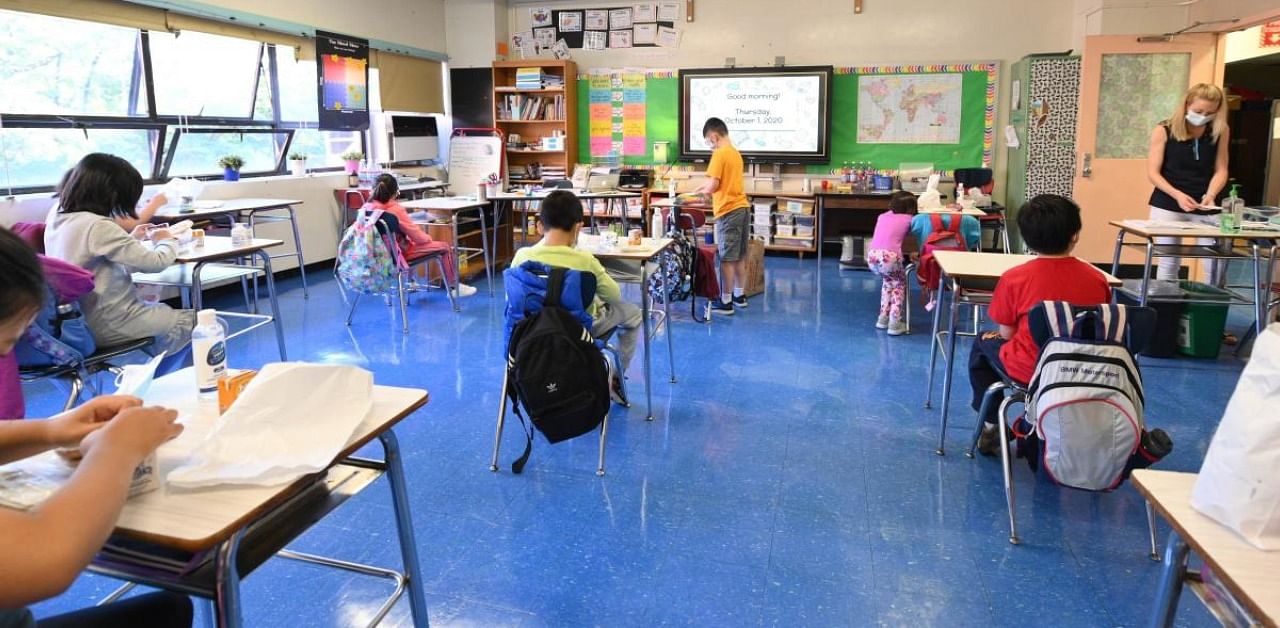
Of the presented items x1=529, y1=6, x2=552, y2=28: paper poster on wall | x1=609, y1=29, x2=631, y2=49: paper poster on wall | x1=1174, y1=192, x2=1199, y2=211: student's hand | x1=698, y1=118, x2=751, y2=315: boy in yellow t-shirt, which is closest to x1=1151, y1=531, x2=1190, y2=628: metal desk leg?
x1=1174, y1=192, x2=1199, y2=211: student's hand

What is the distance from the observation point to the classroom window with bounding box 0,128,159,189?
4.76 metres

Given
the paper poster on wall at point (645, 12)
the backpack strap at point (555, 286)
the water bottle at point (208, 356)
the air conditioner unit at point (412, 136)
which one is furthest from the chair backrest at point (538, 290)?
the paper poster on wall at point (645, 12)

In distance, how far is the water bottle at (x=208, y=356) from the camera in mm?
1526

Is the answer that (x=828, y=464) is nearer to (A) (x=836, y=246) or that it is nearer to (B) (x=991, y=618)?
(B) (x=991, y=618)

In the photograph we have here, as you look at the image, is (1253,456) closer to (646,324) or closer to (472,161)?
(646,324)

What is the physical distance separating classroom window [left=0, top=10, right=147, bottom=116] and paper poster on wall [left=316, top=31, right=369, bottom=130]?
152 centimetres

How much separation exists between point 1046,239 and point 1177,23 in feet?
17.1

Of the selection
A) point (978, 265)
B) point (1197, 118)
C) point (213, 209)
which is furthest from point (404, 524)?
point (1197, 118)

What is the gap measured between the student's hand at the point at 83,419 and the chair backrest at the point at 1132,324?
2216 millimetres

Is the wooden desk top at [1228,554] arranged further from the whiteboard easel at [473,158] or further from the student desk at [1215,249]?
the whiteboard easel at [473,158]

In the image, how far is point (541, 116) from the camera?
8.40 metres

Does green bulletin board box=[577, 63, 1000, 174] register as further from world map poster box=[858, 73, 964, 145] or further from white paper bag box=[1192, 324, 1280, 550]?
white paper bag box=[1192, 324, 1280, 550]

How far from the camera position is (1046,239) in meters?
2.52

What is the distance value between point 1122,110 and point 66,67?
7.85m
